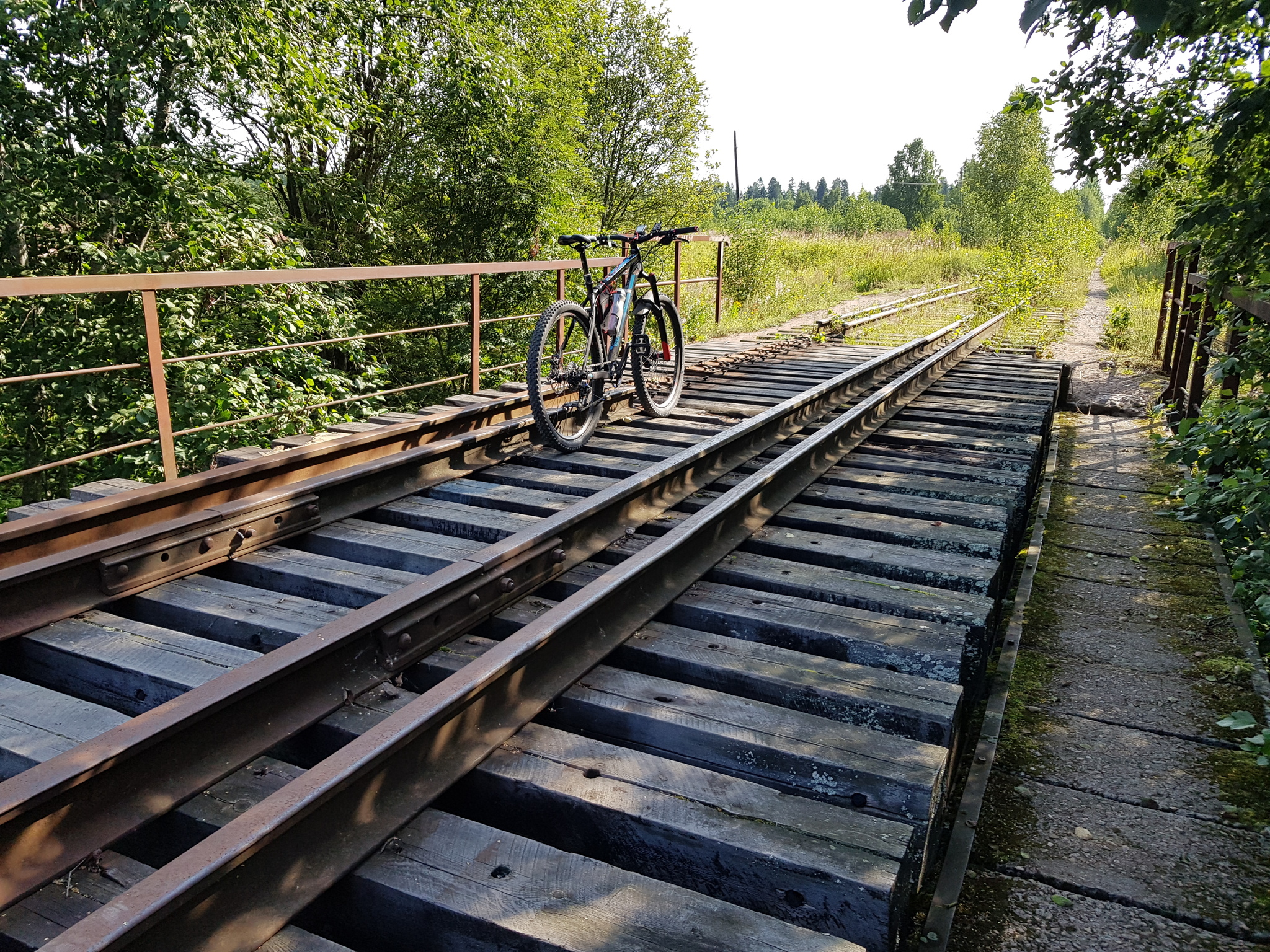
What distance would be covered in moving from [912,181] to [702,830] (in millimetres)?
126284

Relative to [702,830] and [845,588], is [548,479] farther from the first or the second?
[702,830]

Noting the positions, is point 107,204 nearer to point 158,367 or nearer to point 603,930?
point 158,367

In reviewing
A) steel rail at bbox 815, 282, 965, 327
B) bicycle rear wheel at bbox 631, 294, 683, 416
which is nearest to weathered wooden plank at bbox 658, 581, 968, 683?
bicycle rear wheel at bbox 631, 294, 683, 416

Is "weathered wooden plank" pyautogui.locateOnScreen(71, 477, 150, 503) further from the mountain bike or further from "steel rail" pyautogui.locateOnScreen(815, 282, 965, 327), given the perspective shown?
"steel rail" pyautogui.locateOnScreen(815, 282, 965, 327)

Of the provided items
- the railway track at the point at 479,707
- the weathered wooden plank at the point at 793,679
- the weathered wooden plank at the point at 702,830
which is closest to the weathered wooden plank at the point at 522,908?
the railway track at the point at 479,707

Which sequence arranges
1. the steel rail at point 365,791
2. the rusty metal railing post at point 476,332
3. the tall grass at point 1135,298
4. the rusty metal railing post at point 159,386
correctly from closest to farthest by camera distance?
1. the steel rail at point 365,791
2. the rusty metal railing post at point 159,386
3. the rusty metal railing post at point 476,332
4. the tall grass at point 1135,298

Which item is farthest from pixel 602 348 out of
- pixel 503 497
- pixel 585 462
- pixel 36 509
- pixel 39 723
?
pixel 39 723

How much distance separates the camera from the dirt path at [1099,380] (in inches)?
441

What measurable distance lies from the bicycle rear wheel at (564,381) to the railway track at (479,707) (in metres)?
0.79

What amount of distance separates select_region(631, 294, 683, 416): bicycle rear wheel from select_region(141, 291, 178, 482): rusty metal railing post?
3.14 m

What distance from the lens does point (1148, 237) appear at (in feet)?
119

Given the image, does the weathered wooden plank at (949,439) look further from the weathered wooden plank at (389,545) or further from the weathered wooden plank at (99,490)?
the weathered wooden plank at (99,490)

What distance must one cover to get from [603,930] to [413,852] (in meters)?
0.46

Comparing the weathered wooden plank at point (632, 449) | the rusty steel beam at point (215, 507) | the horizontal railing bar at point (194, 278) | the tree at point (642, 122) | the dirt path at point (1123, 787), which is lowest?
the dirt path at point (1123, 787)
